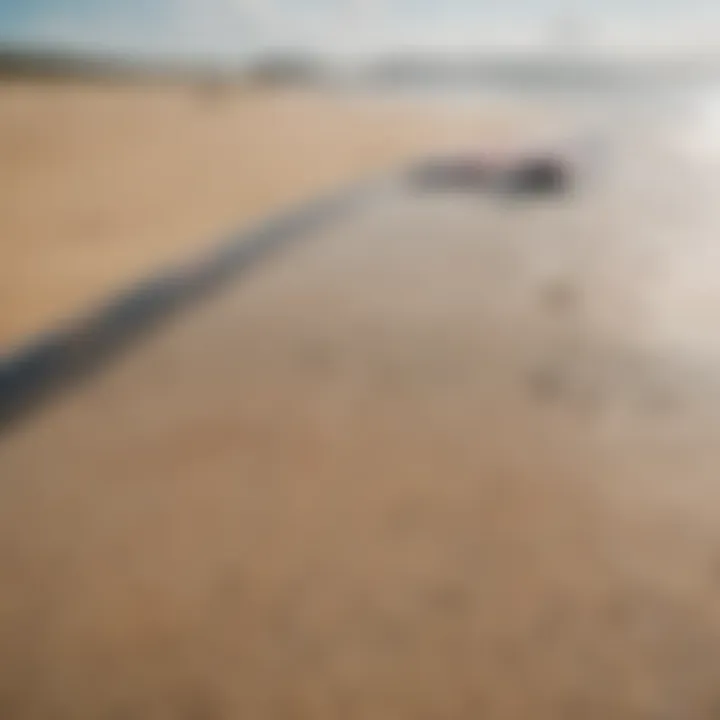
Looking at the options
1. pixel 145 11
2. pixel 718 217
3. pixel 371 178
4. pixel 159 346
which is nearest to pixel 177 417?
pixel 159 346

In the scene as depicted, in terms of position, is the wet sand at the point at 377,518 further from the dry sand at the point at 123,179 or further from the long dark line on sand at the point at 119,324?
the dry sand at the point at 123,179

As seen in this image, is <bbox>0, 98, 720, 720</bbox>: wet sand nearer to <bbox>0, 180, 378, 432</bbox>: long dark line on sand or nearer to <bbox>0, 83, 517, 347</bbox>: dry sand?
<bbox>0, 180, 378, 432</bbox>: long dark line on sand

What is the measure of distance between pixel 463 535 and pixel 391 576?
0.67 feet

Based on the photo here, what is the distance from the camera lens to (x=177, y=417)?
234 cm

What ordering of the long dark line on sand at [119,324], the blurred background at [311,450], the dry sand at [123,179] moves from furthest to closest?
the long dark line on sand at [119,324]
the dry sand at [123,179]
the blurred background at [311,450]

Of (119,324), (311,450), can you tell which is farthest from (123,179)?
(311,450)

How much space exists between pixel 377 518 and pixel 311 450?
13.4 inches

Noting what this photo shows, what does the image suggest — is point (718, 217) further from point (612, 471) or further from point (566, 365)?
point (612, 471)

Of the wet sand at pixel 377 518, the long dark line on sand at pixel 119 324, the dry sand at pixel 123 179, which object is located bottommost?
A: the wet sand at pixel 377 518

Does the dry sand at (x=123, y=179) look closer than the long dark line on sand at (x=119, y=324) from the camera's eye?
Yes

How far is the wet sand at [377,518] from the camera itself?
147cm

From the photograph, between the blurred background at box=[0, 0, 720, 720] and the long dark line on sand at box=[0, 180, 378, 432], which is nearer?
the blurred background at box=[0, 0, 720, 720]

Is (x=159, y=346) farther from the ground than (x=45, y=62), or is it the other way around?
(x=45, y=62)

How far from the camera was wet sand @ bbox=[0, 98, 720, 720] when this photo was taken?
147cm
